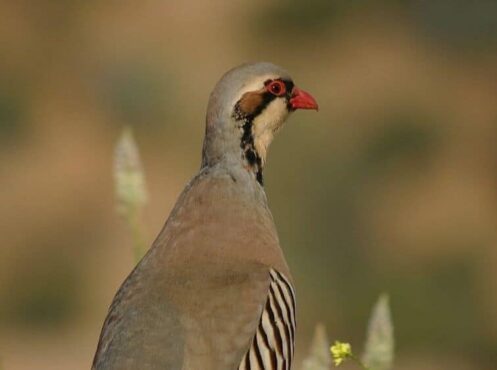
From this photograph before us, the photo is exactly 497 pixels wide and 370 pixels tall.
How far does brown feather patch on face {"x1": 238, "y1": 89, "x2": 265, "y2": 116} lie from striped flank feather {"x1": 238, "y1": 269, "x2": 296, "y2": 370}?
64 cm

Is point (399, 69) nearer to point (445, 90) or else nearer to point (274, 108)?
point (445, 90)

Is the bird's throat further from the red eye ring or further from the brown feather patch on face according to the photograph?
the red eye ring

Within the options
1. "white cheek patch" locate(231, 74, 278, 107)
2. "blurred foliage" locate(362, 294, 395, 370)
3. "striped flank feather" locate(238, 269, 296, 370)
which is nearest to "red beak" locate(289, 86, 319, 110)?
"white cheek patch" locate(231, 74, 278, 107)

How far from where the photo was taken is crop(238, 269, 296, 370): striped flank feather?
5742 mm

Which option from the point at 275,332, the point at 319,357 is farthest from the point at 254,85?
the point at 319,357

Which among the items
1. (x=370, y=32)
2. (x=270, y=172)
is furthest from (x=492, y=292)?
(x=370, y=32)

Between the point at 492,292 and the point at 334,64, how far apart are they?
24.9ft

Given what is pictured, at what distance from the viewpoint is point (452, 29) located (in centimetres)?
2686

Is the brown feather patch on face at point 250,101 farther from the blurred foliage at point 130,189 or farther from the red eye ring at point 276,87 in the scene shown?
the blurred foliage at point 130,189

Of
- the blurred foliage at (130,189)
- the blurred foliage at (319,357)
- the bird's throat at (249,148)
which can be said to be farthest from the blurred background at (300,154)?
the blurred foliage at (319,357)

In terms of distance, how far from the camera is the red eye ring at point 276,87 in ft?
21.1

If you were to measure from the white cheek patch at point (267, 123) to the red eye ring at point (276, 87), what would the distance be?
0.03m

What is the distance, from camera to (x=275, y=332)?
231 inches

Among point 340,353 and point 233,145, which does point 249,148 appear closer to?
point 233,145
